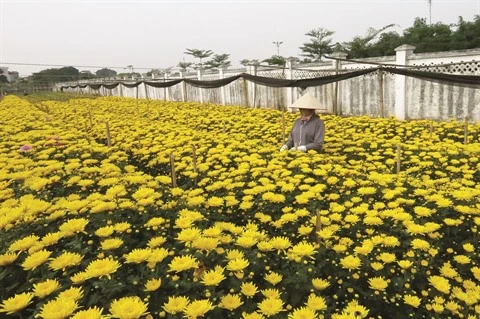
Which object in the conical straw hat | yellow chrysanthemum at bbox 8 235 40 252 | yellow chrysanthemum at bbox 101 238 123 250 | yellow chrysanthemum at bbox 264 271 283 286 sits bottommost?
yellow chrysanthemum at bbox 264 271 283 286

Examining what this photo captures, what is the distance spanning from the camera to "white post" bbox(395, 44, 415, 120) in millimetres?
8977

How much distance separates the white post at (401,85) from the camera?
898 cm

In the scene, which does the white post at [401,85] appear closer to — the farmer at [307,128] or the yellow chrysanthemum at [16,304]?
the farmer at [307,128]

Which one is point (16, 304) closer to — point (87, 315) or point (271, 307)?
point (87, 315)

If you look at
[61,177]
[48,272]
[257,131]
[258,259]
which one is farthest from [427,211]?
[257,131]

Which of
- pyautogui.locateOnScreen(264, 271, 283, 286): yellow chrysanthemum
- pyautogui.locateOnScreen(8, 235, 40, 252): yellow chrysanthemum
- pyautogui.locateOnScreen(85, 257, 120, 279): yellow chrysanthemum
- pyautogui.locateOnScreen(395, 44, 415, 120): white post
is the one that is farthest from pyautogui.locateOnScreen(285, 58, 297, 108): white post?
pyautogui.locateOnScreen(85, 257, 120, 279): yellow chrysanthemum

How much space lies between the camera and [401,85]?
905cm

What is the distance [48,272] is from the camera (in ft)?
5.82

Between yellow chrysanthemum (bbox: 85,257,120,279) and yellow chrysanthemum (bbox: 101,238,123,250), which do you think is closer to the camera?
yellow chrysanthemum (bbox: 85,257,120,279)

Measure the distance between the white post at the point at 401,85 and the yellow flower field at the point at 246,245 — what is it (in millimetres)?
5338

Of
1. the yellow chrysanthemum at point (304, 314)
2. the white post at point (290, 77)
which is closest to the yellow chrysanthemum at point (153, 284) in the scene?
the yellow chrysanthemum at point (304, 314)

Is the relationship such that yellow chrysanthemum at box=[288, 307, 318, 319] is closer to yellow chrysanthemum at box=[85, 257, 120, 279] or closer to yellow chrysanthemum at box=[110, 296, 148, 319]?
yellow chrysanthemum at box=[110, 296, 148, 319]

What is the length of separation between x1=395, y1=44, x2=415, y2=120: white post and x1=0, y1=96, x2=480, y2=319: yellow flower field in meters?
5.34

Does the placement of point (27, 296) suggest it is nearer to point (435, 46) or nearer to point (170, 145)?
point (170, 145)
